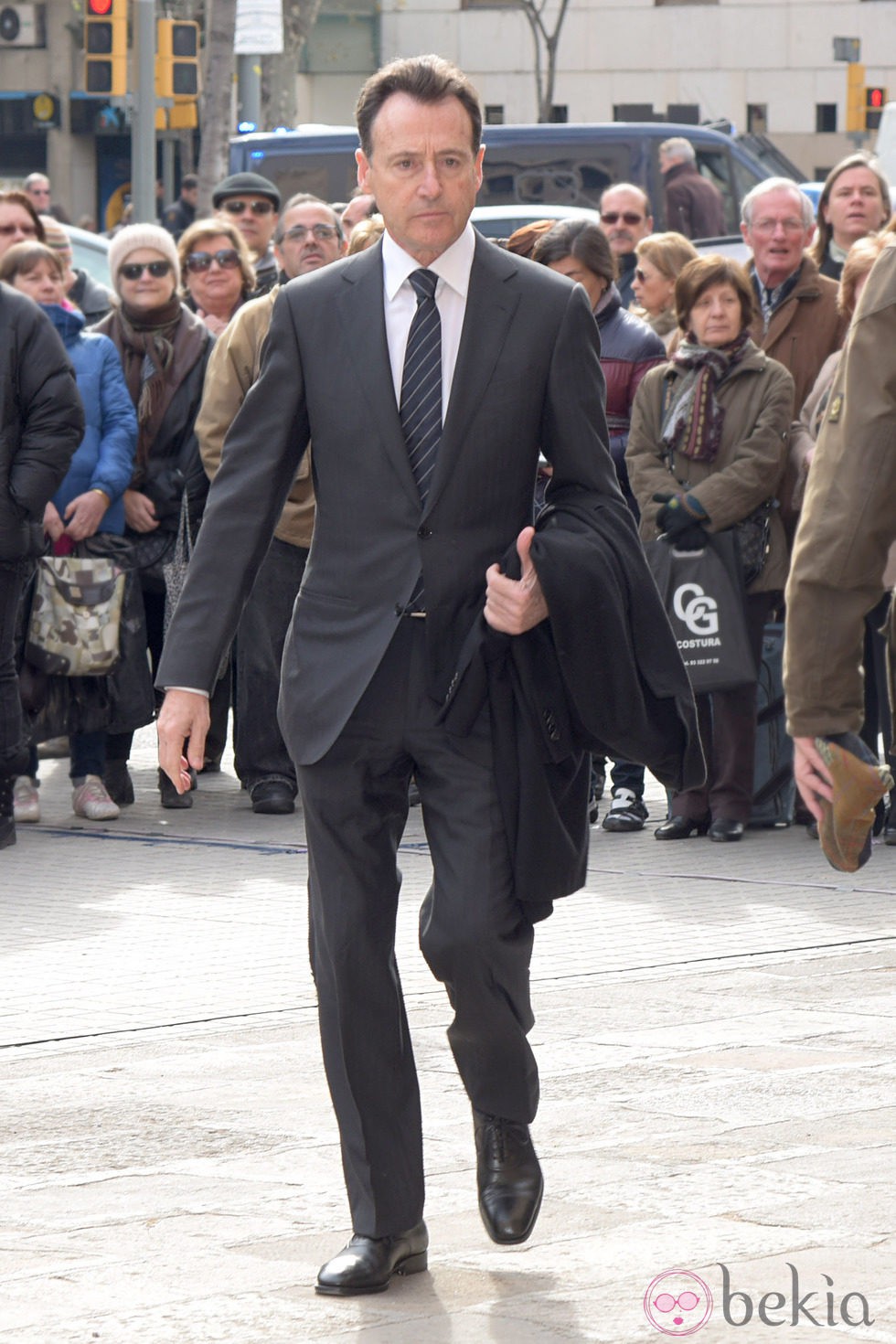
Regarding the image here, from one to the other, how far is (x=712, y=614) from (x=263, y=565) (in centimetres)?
183

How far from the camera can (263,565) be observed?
10.2 m

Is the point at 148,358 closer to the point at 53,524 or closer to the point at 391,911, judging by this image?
the point at 53,524

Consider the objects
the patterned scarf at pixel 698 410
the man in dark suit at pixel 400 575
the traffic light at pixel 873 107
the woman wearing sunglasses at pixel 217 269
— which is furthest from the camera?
the traffic light at pixel 873 107

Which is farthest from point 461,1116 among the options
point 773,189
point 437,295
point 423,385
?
point 773,189

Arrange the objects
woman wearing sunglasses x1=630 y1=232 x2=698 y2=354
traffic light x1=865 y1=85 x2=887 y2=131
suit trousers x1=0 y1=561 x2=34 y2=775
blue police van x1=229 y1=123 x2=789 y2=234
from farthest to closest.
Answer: traffic light x1=865 y1=85 x2=887 y2=131 → blue police van x1=229 y1=123 x2=789 y2=234 → woman wearing sunglasses x1=630 y1=232 x2=698 y2=354 → suit trousers x1=0 y1=561 x2=34 y2=775

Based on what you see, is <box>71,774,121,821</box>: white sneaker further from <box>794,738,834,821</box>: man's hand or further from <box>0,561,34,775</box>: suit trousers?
<box>794,738,834,821</box>: man's hand

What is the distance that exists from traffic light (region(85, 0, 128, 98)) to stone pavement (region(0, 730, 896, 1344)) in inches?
640

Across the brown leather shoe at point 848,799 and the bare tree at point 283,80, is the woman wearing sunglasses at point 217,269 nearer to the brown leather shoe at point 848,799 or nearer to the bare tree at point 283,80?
the brown leather shoe at point 848,799

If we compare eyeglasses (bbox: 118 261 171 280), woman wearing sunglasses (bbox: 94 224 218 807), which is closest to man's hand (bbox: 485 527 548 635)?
woman wearing sunglasses (bbox: 94 224 218 807)

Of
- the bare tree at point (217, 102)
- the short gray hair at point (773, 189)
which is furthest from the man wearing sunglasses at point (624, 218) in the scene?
the bare tree at point (217, 102)

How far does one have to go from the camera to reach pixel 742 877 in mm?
8859

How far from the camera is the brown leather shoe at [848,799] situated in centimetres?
386

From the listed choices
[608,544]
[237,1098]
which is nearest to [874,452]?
[608,544]

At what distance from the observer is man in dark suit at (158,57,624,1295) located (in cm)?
447
